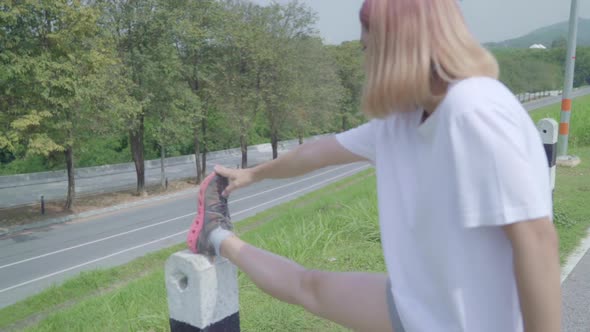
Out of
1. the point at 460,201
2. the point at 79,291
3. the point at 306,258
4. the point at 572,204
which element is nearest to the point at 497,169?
the point at 460,201

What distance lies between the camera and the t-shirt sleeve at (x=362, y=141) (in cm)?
169

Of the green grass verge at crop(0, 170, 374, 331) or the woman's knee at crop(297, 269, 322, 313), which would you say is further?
the green grass verge at crop(0, 170, 374, 331)

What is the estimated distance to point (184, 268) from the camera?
199 cm

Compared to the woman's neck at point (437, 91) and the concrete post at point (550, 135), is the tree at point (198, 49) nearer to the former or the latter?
the concrete post at point (550, 135)

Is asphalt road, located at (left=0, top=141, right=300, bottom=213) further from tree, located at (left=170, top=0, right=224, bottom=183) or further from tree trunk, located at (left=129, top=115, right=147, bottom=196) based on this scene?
tree, located at (left=170, top=0, right=224, bottom=183)

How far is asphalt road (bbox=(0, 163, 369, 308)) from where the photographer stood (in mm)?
13008

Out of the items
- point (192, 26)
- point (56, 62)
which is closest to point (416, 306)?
point (56, 62)

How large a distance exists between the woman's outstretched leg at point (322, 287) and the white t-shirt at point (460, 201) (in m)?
0.21

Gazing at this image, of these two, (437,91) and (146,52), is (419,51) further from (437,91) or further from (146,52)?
(146,52)

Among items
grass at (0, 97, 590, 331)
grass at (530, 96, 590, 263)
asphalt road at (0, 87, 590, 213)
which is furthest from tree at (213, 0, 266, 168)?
grass at (530, 96, 590, 263)

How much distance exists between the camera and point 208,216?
7.02ft

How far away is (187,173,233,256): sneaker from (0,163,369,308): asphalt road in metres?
11.0

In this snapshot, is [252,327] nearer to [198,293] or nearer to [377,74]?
[198,293]

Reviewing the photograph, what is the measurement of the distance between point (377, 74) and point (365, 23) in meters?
0.17
